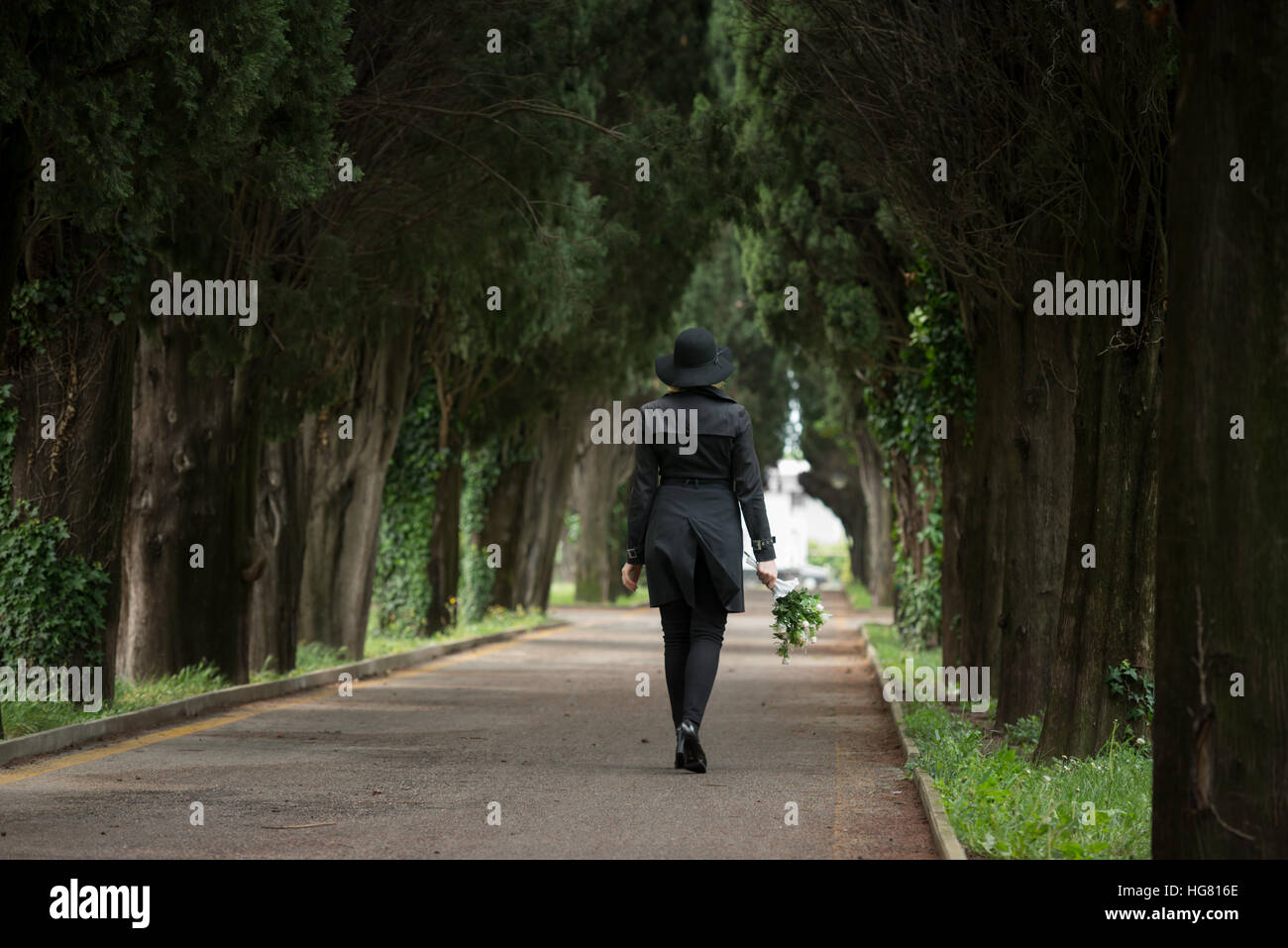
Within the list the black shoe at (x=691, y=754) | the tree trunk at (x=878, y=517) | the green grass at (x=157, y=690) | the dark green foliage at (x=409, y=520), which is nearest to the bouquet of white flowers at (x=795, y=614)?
the black shoe at (x=691, y=754)

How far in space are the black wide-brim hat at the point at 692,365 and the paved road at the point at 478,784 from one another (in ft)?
7.08

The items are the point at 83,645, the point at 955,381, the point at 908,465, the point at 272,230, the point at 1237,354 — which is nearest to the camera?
the point at 1237,354

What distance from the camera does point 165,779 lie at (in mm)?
9078

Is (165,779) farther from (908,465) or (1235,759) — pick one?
(908,465)

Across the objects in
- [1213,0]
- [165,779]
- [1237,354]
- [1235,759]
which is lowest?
[165,779]

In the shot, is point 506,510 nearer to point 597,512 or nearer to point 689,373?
point 597,512

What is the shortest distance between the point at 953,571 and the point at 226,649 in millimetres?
6857

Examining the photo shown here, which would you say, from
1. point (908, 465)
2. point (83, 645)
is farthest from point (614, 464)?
point (83, 645)

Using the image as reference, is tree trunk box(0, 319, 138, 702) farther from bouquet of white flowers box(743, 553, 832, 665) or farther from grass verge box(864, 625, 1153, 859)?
grass verge box(864, 625, 1153, 859)

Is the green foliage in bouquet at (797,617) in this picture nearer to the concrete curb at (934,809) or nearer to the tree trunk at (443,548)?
the concrete curb at (934,809)

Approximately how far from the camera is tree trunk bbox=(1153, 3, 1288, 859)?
5.22 meters

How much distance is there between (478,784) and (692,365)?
8.31 ft

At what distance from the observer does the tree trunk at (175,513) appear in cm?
1462

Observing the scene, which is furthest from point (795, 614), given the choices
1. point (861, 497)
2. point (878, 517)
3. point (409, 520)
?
point (861, 497)
